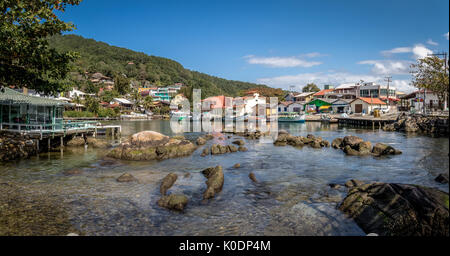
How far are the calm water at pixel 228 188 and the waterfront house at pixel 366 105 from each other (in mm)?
49985

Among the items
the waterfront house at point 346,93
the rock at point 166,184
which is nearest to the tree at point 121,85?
the waterfront house at point 346,93

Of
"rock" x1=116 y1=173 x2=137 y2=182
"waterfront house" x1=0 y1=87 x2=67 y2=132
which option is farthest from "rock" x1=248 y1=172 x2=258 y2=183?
"waterfront house" x1=0 y1=87 x2=67 y2=132

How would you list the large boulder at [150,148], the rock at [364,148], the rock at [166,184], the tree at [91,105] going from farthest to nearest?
the tree at [91,105], the rock at [364,148], the large boulder at [150,148], the rock at [166,184]

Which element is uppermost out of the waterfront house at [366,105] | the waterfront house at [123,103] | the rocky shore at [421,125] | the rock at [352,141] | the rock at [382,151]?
the waterfront house at [123,103]

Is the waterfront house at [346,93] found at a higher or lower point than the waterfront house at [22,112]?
higher

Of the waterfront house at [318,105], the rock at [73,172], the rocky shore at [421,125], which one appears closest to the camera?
the rock at [73,172]

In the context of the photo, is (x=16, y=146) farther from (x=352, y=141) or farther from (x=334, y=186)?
(x=352, y=141)

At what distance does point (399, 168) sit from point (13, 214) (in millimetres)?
21303

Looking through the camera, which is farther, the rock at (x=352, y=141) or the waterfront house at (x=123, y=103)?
the waterfront house at (x=123, y=103)

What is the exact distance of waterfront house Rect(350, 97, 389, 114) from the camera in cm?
7162

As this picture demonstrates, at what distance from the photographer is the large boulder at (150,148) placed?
73.2 ft

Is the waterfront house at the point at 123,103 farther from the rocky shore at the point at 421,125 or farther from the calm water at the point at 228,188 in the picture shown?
the rocky shore at the point at 421,125

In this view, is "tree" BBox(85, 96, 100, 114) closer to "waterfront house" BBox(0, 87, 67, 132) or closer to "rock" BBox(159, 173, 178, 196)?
"waterfront house" BBox(0, 87, 67, 132)
